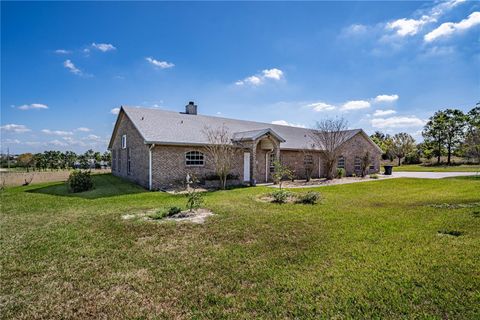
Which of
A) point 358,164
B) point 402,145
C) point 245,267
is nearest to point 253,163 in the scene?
point 245,267

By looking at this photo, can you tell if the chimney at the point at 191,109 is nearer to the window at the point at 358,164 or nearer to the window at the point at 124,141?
the window at the point at 124,141

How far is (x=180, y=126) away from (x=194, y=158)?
308 centimetres

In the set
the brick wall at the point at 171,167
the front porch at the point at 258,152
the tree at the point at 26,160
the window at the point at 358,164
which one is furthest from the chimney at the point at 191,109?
the tree at the point at 26,160

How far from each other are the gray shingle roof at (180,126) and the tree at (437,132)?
113 ft

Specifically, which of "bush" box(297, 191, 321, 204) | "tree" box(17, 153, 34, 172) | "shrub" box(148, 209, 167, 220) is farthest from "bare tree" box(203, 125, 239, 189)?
"tree" box(17, 153, 34, 172)

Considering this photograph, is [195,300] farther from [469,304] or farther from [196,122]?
[196,122]

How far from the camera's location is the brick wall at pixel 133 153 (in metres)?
16.4

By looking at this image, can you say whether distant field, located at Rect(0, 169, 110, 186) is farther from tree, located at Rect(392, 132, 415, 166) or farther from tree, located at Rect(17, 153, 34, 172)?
tree, located at Rect(392, 132, 415, 166)

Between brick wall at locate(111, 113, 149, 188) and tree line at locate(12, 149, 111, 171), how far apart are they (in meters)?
21.8

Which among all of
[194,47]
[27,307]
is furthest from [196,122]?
[27,307]

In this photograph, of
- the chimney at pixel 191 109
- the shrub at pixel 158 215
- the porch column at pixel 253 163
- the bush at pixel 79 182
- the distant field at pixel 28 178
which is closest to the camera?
the shrub at pixel 158 215

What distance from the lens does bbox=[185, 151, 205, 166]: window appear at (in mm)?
17025

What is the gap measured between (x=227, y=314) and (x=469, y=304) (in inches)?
130

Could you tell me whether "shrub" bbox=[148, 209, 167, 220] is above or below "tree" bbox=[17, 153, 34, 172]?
below
